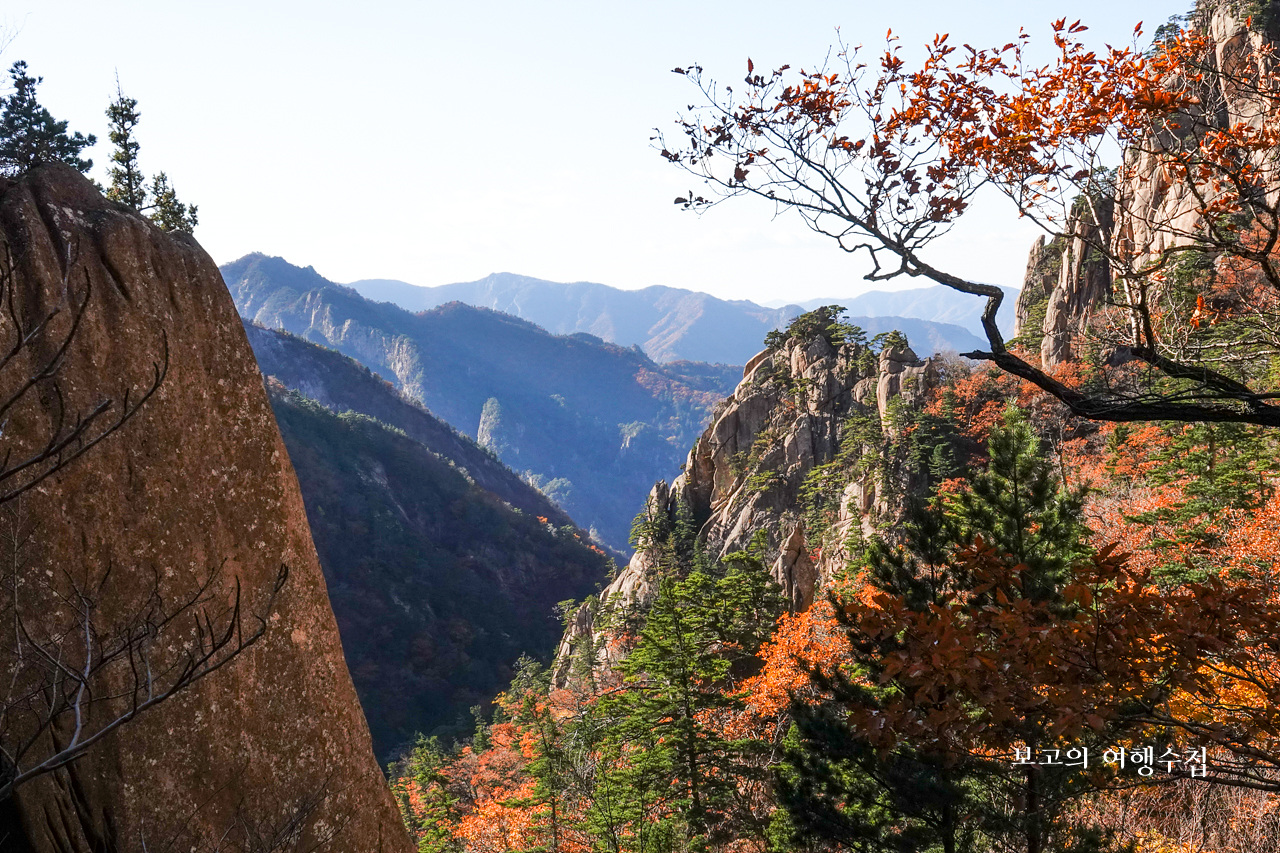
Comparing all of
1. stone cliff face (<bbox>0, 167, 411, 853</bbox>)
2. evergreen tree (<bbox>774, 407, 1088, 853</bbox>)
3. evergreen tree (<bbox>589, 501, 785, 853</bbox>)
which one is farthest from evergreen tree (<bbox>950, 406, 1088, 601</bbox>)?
evergreen tree (<bbox>589, 501, 785, 853</bbox>)

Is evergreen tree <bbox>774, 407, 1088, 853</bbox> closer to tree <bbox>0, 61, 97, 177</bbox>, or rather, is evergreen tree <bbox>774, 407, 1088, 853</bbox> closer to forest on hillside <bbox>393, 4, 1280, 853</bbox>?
forest on hillside <bbox>393, 4, 1280, 853</bbox>

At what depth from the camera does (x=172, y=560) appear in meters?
6.31

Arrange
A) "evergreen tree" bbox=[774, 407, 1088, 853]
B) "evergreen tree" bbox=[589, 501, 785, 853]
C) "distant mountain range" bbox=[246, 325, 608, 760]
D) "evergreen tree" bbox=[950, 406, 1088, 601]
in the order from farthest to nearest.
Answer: "distant mountain range" bbox=[246, 325, 608, 760], "evergreen tree" bbox=[589, 501, 785, 853], "evergreen tree" bbox=[950, 406, 1088, 601], "evergreen tree" bbox=[774, 407, 1088, 853]

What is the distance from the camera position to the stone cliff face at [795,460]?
107ft

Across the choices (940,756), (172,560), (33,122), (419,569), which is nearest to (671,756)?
(940,756)

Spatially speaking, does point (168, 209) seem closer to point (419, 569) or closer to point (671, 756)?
point (671, 756)

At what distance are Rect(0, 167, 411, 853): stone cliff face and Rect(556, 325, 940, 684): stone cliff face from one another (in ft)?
73.2

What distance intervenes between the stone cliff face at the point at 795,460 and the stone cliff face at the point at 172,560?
22.3 metres

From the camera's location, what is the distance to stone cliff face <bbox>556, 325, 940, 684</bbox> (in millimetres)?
32531

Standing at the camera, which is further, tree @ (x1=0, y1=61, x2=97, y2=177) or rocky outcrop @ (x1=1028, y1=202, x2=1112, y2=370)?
rocky outcrop @ (x1=1028, y1=202, x2=1112, y2=370)

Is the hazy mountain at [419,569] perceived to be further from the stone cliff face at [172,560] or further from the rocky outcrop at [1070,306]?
the stone cliff face at [172,560]

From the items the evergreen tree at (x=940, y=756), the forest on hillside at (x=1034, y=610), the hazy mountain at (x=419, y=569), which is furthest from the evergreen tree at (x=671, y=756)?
the hazy mountain at (x=419, y=569)

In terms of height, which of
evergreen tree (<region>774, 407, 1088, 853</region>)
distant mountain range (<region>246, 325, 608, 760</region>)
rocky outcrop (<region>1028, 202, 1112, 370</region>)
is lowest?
distant mountain range (<region>246, 325, 608, 760</region>)

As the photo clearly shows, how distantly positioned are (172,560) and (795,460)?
37.5 metres
